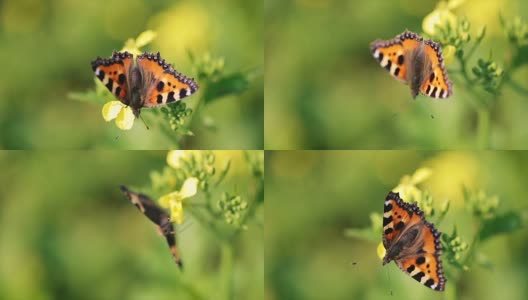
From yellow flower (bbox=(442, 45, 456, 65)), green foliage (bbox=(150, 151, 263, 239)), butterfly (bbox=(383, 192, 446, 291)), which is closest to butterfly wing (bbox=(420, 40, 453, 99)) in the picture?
yellow flower (bbox=(442, 45, 456, 65))

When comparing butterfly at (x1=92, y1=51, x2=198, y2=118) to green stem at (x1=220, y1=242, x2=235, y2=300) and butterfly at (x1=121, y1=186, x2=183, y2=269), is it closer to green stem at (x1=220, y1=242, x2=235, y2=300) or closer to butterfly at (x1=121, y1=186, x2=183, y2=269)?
butterfly at (x1=121, y1=186, x2=183, y2=269)

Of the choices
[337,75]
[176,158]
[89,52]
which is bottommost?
[176,158]

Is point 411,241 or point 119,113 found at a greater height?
point 119,113

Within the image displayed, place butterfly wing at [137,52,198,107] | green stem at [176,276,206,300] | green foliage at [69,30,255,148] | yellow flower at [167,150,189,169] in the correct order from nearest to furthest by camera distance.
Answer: butterfly wing at [137,52,198,107], green foliage at [69,30,255,148], yellow flower at [167,150,189,169], green stem at [176,276,206,300]

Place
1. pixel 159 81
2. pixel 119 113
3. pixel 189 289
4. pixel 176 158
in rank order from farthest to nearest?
pixel 189 289, pixel 176 158, pixel 119 113, pixel 159 81

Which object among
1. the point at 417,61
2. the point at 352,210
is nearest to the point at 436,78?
the point at 417,61

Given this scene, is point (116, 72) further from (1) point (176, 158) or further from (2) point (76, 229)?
(2) point (76, 229)

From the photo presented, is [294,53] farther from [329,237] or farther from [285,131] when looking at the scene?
[329,237]
